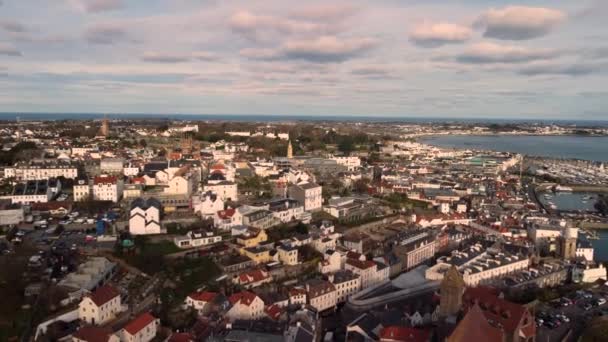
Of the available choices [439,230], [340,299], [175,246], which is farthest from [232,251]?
[439,230]

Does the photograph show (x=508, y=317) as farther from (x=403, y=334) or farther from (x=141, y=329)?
(x=141, y=329)

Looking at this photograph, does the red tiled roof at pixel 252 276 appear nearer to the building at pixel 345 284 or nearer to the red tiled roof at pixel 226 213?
the building at pixel 345 284

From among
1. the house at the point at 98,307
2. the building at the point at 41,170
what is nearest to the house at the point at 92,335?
the house at the point at 98,307

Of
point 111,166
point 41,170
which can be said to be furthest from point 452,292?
point 41,170

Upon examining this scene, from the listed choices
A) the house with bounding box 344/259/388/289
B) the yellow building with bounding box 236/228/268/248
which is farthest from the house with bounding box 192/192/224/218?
the house with bounding box 344/259/388/289

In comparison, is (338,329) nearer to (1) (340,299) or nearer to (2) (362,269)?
(1) (340,299)
